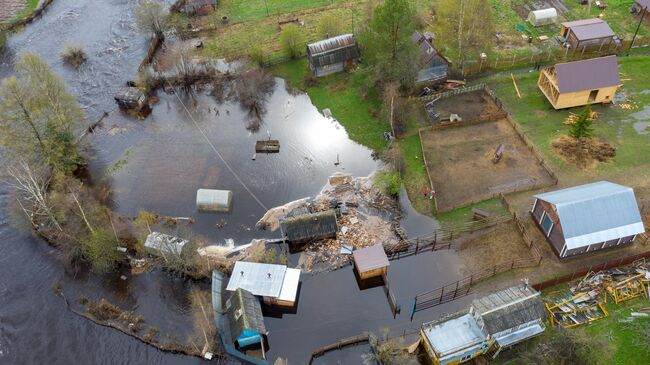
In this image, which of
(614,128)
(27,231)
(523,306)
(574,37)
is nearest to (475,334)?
(523,306)

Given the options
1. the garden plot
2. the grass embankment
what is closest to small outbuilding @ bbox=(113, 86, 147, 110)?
the garden plot

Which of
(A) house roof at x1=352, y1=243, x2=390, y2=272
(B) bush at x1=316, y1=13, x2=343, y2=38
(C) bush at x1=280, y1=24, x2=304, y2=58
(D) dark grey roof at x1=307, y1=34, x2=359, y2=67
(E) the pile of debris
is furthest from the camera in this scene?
(B) bush at x1=316, y1=13, x2=343, y2=38

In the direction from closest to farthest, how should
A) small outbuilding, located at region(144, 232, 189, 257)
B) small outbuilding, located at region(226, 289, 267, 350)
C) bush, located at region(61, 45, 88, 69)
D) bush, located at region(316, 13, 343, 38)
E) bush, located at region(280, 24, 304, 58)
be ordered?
small outbuilding, located at region(226, 289, 267, 350)
small outbuilding, located at region(144, 232, 189, 257)
bush, located at region(280, 24, 304, 58)
bush, located at region(316, 13, 343, 38)
bush, located at region(61, 45, 88, 69)

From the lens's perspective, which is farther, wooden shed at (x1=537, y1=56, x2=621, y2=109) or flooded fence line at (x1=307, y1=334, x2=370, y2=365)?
wooden shed at (x1=537, y1=56, x2=621, y2=109)

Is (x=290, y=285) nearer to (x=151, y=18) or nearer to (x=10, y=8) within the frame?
(x=151, y=18)

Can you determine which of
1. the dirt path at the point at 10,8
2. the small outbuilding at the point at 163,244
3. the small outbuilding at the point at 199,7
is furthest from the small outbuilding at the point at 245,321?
the dirt path at the point at 10,8

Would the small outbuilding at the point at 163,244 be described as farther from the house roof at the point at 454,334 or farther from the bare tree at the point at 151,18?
the bare tree at the point at 151,18

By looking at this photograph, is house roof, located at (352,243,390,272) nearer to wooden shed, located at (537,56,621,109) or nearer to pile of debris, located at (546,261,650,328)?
pile of debris, located at (546,261,650,328)
